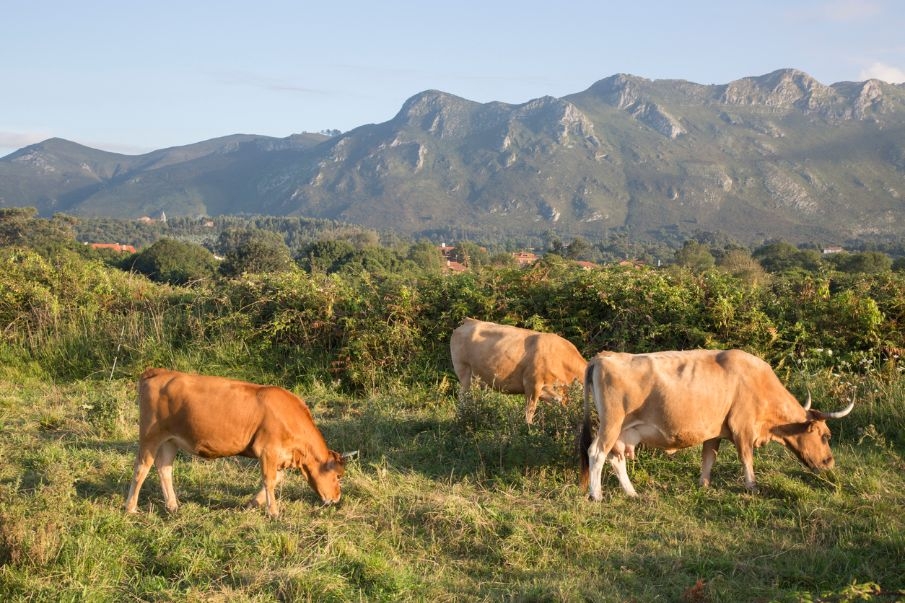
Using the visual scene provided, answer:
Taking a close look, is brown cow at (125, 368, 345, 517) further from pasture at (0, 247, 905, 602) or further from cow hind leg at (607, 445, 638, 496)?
cow hind leg at (607, 445, 638, 496)

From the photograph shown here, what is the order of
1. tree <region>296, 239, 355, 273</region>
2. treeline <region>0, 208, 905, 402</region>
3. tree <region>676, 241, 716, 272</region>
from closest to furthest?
treeline <region>0, 208, 905, 402</region>
tree <region>296, 239, 355, 273</region>
tree <region>676, 241, 716, 272</region>

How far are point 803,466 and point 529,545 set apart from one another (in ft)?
11.6

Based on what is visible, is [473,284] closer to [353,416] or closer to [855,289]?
[353,416]

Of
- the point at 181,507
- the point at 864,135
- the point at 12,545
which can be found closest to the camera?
the point at 12,545

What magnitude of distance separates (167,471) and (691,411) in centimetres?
470

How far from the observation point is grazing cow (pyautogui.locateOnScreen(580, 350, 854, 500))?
24.2 ft

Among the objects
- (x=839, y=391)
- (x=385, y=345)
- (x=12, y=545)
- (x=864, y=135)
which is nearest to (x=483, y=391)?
(x=385, y=345)

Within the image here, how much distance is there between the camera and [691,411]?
24.2ft

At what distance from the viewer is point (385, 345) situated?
12195 millimetres

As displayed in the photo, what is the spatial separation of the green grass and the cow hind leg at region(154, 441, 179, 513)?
13 cm

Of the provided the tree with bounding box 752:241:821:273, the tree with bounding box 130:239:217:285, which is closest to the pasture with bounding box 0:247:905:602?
the tree with bounding box 752:241:821:273

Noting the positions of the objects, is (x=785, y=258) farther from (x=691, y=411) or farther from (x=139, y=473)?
(x=139, y=473)

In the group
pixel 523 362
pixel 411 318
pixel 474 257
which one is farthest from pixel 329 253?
pixel 523 362

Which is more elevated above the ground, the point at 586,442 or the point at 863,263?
the point at 586,442
